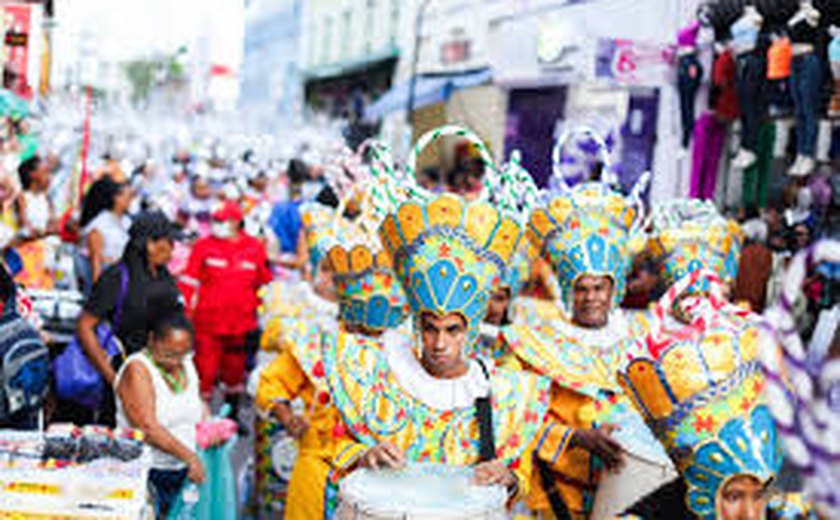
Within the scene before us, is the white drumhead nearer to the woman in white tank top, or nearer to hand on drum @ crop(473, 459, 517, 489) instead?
the woman in white tank top

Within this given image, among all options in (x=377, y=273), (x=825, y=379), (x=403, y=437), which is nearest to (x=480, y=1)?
(x=377, y=273)

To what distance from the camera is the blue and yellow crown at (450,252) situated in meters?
4.22

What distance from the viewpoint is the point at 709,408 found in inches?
129

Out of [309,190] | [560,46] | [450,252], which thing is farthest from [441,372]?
[309,190]

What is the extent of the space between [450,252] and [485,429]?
566 millimetres

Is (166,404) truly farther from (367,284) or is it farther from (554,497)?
(554,497)

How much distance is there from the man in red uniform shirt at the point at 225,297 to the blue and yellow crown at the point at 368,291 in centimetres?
283

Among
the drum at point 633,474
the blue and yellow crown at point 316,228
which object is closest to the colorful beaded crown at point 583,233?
the drum at point 633,474

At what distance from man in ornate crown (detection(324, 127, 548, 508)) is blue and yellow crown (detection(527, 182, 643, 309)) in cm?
98

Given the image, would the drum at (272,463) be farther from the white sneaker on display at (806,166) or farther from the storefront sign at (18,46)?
the storefront sign at (18,46)

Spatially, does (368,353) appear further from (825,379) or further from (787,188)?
(787,188)

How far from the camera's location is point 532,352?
5125mm

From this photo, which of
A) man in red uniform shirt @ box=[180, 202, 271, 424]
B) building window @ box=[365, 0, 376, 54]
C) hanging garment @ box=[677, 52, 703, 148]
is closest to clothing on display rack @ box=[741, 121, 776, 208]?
hanging garment @ box=[677, 52, 703, 148]

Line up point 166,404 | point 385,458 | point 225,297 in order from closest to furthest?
point 385,458 → point 166,404 → point 225,297
